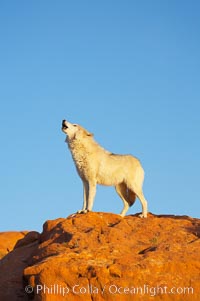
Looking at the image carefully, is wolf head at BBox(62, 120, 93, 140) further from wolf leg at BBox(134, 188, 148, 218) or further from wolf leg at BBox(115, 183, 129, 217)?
wolf leg at BBox(134, 188, 148, 218)

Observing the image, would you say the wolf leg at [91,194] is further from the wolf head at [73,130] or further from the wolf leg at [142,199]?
the wolf head at [73,130]

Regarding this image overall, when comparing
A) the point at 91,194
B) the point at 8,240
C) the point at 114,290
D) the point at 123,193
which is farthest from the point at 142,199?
the point at 8,240

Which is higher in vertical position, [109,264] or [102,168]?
[102,168]

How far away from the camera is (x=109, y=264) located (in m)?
12.5

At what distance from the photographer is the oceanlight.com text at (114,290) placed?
11.9 meters

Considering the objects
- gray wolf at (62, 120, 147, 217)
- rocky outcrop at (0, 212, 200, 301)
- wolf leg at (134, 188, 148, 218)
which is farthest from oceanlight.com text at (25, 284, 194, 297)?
wolf leg at (134, 188, 148, 218)

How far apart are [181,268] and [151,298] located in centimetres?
112

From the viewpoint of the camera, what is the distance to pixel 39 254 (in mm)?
14492

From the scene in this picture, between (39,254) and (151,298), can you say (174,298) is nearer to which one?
(151,298)

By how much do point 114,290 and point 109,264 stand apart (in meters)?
0.74

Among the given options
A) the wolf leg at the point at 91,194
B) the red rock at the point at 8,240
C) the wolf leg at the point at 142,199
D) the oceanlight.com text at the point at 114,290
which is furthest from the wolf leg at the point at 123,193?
the red rock at the point at 8,240

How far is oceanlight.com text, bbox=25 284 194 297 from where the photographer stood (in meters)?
11.9

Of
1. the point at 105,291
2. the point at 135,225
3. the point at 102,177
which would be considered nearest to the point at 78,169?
the point at 102,177

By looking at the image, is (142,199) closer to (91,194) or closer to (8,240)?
(91,194)
